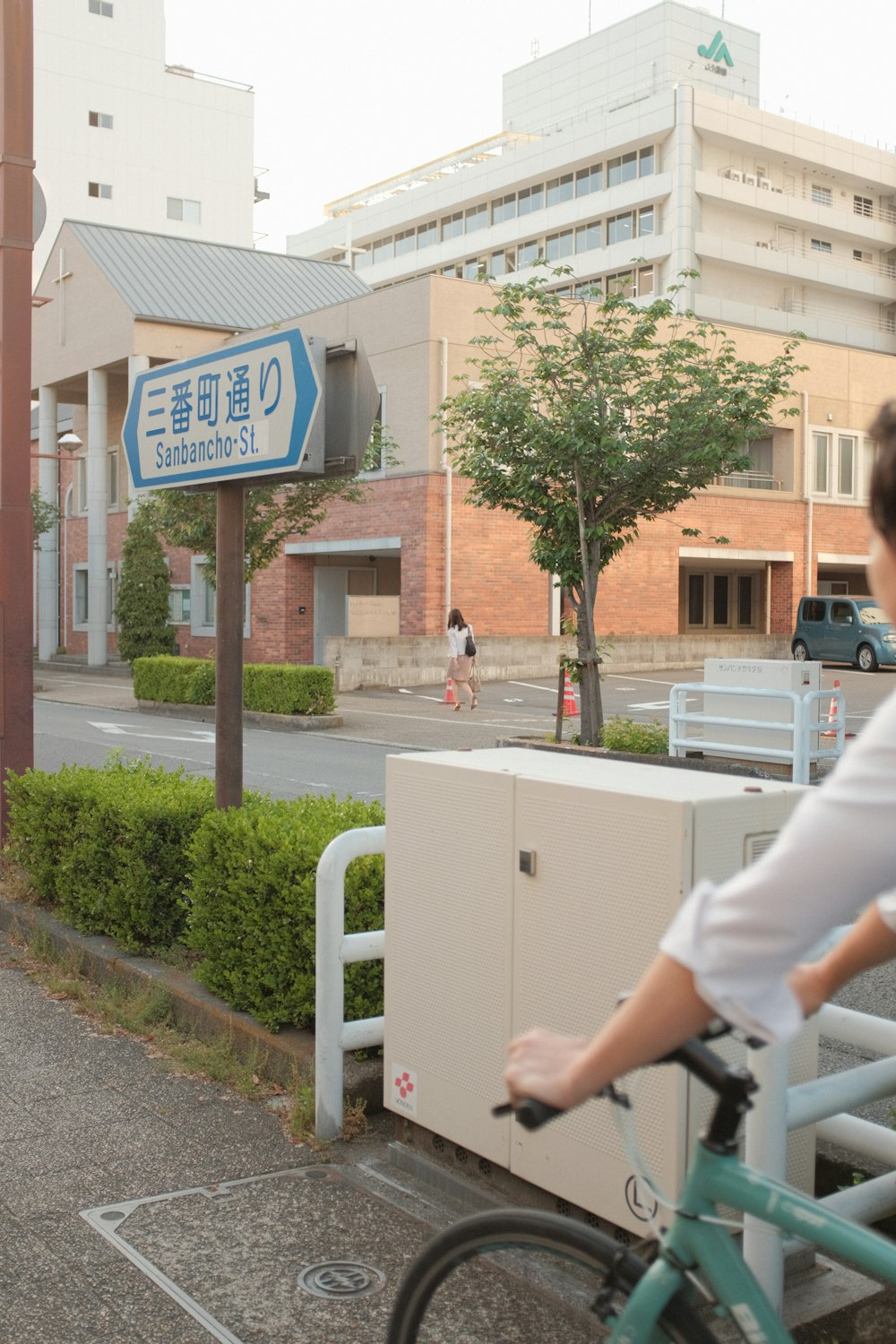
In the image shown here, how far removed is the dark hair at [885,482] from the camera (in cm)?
154

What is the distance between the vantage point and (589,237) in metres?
58.2

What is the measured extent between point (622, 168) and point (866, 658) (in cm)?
3210

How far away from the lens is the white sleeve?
1460 millimetres

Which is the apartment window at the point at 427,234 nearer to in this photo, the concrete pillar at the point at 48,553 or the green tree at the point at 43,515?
the concrete pillar at the point at 48,553

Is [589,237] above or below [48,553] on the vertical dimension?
above

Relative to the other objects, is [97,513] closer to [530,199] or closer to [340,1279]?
[530,199]

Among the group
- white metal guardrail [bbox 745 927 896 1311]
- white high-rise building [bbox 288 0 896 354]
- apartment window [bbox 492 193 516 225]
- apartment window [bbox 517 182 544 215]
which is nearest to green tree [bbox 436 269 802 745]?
white metal guardrail [bbox 745 927 896 1311]

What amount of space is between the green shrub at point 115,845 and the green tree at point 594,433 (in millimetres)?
8945

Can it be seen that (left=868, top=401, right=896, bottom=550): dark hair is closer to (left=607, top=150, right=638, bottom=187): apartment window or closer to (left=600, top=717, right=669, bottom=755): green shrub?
(left=600, top=717, right=669, bottom=755): green shrub

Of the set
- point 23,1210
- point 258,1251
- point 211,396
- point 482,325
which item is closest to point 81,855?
point 211,396

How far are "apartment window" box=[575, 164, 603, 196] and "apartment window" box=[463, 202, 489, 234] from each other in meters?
6.39

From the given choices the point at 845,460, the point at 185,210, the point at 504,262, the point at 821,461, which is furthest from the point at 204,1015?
the point at 185,210

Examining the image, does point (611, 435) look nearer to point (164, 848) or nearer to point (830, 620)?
point (164, 848)

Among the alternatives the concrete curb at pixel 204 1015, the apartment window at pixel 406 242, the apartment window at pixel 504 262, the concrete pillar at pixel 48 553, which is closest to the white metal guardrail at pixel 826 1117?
the concrete curb at pixel 204 1015
